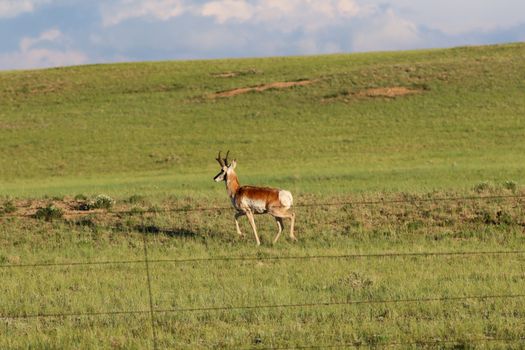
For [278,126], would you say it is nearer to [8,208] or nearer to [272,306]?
[8,208]

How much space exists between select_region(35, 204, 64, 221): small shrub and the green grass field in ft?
0.72

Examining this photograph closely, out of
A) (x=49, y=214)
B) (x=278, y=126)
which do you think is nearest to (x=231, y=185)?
(x=49, y=214)

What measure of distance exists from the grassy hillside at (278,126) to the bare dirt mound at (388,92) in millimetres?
255

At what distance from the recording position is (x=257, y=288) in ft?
47.4

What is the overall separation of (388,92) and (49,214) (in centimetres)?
4037

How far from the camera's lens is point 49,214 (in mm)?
22609

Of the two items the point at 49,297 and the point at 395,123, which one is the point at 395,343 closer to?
the point at 49,297

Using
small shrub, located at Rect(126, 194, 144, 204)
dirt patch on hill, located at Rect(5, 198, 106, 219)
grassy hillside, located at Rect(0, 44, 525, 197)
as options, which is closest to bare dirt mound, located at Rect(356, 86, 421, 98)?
grassy hillside, located at Rect(0, 44, 525, 197)

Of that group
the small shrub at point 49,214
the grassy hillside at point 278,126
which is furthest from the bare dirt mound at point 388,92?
the small shrub at point 49,214

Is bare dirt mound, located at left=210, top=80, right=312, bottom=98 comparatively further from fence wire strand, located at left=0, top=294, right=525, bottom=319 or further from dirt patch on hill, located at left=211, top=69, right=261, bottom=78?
fence wire strand, located at left=0, top=294, right=525, bottom=319

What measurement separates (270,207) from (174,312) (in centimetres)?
736

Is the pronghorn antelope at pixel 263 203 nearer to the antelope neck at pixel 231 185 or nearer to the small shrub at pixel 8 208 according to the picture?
the antelope neck at pixel 231 185

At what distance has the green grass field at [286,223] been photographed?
12.0 m

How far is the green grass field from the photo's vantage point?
12.0 meters
